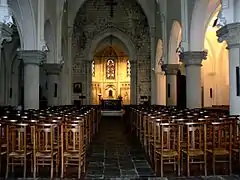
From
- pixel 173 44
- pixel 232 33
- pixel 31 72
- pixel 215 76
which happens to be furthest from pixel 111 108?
pixel 232 33

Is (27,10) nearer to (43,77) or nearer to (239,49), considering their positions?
(239,49)

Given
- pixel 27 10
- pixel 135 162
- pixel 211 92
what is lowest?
pixel 135 162

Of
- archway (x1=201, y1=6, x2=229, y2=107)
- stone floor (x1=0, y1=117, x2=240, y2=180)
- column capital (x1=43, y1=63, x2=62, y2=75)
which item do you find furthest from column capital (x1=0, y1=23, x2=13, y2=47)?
archway (x1=201, y1=6, x2=229, y2=107)

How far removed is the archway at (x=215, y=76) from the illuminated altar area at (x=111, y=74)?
13081 mm

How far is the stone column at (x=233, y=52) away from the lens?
8312 millimetres

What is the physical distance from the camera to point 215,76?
73.0 feet

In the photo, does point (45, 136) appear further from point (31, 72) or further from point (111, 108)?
point (111, 108)

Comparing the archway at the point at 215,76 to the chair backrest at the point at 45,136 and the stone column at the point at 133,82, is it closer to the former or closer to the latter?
the stone column at the point at 133,82

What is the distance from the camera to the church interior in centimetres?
621

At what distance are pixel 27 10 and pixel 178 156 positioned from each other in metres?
9.36

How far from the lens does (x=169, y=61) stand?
1852 cm

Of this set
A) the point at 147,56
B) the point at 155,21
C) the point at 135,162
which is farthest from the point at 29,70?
the point at 147,56

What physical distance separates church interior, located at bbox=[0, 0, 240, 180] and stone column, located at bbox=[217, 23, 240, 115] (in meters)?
0.03

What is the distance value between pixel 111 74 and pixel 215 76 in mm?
15030
